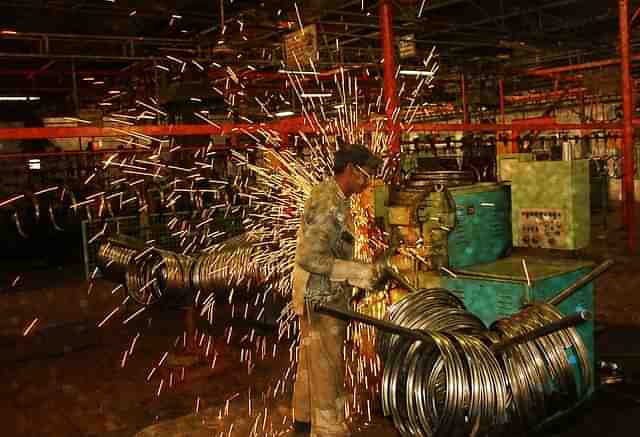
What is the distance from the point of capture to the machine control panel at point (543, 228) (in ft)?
19.7

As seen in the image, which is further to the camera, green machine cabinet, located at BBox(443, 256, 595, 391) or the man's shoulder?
green machine cabinet, located at BBox(443, 256, 595, 391)

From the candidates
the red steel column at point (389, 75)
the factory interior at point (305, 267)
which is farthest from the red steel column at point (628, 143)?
the red steel column at point (389, 75)

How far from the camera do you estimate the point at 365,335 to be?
5.64 metres

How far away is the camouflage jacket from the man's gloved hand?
49 millimetres

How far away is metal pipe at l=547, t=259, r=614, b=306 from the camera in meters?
3.67

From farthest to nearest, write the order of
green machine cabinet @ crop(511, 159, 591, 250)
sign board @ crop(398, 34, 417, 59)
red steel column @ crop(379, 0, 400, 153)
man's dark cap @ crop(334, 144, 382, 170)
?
sign board @ crop(398, 34, 417, 59) < red steel column @ crop(379, 0, 400, 153) < green machine cabinet @ crop(511, 159, 591, 250) < man's dark cap @ crop(334, 144, 382, 170)

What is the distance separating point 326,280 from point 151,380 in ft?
8.43

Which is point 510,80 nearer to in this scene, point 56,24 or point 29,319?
Answer: point 56,24

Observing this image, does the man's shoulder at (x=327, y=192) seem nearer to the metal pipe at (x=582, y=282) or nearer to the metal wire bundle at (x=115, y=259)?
the metal pipe at (x=582, y=282)

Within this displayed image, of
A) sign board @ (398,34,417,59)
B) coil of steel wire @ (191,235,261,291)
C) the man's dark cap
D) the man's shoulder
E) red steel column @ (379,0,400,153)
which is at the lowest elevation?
coil of steel wire @ (191,235,261,291)

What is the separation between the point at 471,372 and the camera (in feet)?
10.1

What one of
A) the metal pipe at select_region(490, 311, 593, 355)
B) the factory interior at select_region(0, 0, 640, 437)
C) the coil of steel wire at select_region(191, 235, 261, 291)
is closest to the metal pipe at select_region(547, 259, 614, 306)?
the factory interior at select_region(0, 0, 640, 437)

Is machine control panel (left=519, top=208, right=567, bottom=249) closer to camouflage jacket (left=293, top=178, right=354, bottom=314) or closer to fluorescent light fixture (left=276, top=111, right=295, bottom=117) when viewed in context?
camouflage jacket (left=293, top=178, right=354, bottom=314)

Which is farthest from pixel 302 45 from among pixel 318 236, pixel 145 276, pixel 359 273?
pixel 359 273
